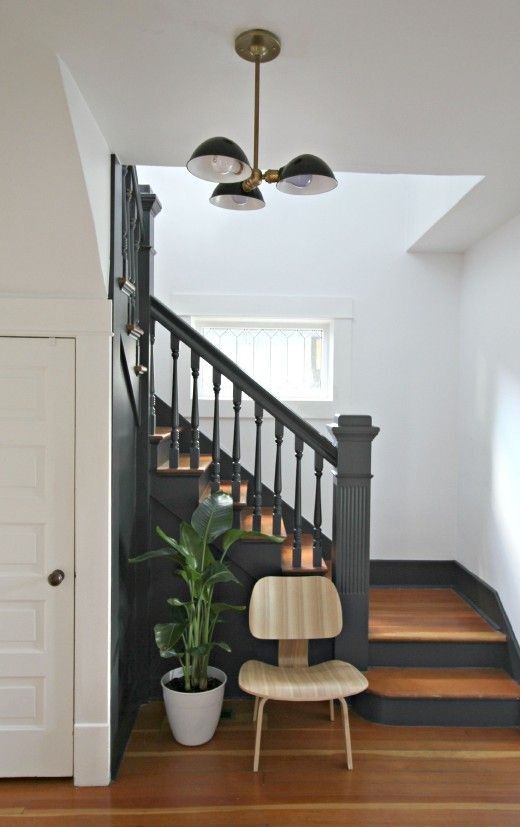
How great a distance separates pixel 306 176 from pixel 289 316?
2.40m

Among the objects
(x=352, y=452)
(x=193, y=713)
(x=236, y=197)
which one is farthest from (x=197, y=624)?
(x=236, y=197)

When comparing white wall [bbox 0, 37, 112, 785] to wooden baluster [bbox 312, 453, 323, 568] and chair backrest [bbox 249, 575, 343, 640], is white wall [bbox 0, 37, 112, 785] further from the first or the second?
wooden baluster [bbox 312, 453, 323, 568]

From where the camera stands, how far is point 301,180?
191 cm

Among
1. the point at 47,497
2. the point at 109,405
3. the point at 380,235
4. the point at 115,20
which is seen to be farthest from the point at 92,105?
the point at 380,235

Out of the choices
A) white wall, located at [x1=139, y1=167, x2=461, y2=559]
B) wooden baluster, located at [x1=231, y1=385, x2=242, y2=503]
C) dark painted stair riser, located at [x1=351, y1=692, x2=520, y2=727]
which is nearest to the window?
white wall, located at [x1=139, y1=167, x2=461, y2=559]

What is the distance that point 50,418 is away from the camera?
2.57m

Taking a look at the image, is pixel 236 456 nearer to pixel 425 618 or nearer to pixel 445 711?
pixel 425 618

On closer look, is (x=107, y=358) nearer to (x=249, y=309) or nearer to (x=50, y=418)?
(x=50, y=418)

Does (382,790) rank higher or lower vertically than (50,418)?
lower

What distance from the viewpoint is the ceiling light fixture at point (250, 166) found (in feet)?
5.75

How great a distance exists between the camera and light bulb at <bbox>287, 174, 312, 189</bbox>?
1.90 metres

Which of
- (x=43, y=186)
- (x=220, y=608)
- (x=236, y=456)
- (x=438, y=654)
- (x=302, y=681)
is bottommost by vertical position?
(x=438, y=654)

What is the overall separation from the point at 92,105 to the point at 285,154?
34.3 inches

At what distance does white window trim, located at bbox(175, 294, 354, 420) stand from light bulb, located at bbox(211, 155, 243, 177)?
2.44m
